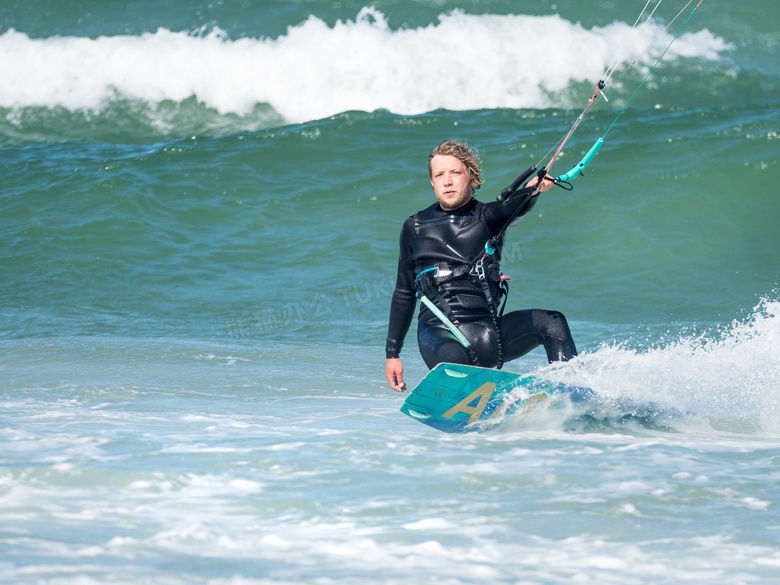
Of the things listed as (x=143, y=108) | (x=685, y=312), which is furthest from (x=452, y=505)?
(x=143, y=108)

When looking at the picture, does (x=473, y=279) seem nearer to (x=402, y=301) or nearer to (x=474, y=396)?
(x=402, y=301)

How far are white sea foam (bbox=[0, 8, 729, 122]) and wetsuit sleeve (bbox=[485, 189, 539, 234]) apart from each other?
12.3 meters

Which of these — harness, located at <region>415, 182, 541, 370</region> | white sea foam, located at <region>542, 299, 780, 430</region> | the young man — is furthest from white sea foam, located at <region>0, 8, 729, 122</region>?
harness, located at <region>415, 182, 541, 370</region>

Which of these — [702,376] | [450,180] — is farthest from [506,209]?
[702,376]

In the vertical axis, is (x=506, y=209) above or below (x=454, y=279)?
above

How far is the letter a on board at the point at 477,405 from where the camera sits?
418cm

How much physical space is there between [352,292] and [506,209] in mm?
5163

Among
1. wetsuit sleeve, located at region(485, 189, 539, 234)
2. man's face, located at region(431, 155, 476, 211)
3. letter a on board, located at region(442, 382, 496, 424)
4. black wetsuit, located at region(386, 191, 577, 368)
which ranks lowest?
letter a on board, located at region(442, 382, 496, 424)

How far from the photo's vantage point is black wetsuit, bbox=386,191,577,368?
4316 mm

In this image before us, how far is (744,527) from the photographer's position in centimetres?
278

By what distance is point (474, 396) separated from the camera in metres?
4.18

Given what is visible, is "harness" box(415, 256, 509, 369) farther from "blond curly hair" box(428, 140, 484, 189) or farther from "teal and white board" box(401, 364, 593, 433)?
"blond curly hair" box(428, 140, 484, 189)

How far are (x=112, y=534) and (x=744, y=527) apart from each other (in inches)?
80.4

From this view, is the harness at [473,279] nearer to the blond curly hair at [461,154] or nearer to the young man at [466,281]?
the young man at [466,281]
